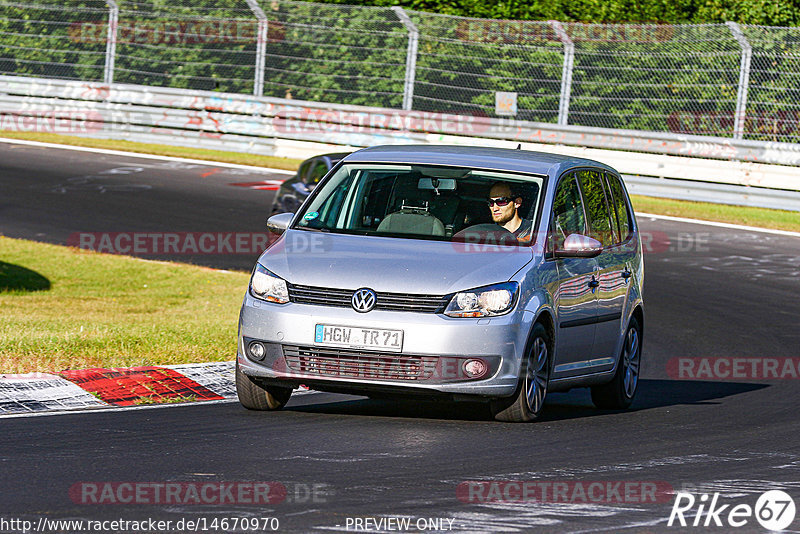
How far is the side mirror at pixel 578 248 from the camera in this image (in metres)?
9.25

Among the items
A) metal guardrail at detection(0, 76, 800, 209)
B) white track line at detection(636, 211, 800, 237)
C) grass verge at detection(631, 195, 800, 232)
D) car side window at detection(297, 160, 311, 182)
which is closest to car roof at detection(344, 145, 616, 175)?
car side window at detection(297, 160, 311, 182)

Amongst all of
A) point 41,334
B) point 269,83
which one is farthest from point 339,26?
point 41,334

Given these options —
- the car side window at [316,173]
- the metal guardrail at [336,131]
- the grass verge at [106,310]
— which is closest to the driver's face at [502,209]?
the grass verge at [106,310]

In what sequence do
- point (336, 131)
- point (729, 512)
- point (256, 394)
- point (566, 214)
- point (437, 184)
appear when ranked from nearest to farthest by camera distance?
point (729, 512) < point (256, 394) < point (437, 184) < point (566, 214) < point (336, 131)

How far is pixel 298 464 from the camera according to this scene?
7.36 metres

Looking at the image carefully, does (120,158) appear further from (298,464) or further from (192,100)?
(298,464)

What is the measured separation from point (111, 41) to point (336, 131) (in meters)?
5.26

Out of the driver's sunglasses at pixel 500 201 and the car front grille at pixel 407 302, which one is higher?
the driver's sunglasses at pixel 500 201

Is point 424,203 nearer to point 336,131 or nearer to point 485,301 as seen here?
point 485,301

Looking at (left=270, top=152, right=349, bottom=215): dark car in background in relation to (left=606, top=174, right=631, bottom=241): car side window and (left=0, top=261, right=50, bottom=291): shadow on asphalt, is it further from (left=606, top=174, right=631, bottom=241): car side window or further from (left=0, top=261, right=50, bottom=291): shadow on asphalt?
(left=606, top=174, right=631, bottom=241): car side window

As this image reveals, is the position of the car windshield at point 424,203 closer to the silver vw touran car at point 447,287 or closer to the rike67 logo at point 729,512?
the silver vw touran car at point 447,287

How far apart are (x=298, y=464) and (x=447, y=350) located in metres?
1.40

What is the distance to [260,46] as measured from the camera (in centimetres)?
2880

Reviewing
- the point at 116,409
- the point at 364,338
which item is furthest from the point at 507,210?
the point at 116,409
